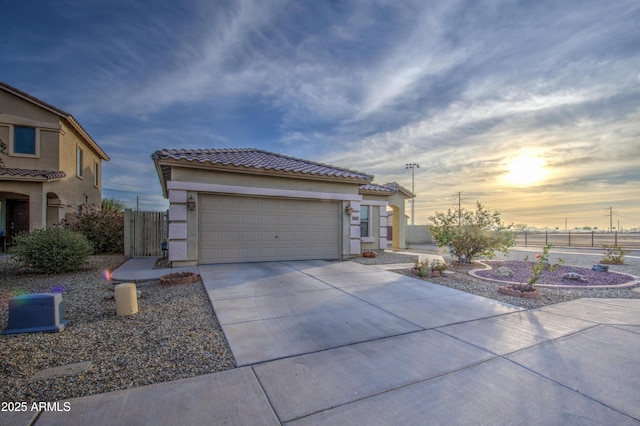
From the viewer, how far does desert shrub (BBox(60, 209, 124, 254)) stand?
42.0 ft

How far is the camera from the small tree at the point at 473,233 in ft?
34.3

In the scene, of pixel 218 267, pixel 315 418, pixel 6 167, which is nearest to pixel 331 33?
pixel 218 267

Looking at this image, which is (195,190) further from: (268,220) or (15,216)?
(15,216)

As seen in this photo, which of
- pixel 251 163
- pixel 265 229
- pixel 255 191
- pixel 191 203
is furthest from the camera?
pixel 265 229

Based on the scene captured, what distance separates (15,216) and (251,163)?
1273cm

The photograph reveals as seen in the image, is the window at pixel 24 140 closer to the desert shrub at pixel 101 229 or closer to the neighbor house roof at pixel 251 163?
the desert shrub at pixel 101 229

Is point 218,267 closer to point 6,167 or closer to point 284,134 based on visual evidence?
point 284,134

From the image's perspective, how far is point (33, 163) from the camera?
45.6ft

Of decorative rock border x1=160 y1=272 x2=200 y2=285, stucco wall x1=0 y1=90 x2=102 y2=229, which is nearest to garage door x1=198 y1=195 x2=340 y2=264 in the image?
decorative rock border x1=160 y1=272 x2=200 y2=285

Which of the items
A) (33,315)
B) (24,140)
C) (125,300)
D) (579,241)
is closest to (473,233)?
(125,300)

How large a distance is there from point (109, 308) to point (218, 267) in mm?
4243

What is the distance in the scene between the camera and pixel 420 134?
1424 cm

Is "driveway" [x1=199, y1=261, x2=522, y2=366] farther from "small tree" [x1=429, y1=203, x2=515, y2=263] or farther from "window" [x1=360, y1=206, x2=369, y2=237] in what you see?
"window" [x1=360, y1=206, x2=369, y2=237]

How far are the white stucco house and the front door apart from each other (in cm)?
884
